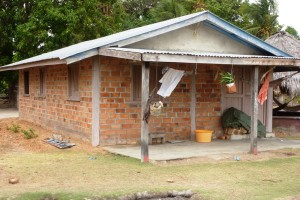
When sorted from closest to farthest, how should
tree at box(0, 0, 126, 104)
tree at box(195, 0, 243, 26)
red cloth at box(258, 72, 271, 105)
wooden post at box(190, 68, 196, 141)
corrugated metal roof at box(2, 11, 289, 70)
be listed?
corrugated metal roof at box(2, 11, 289, 70), red cloth at box(258, 72, 271, 105), wooden post at box(190, 68, 196, 141), tree at box(0, 0, 126, 104), tree at box(195, 0, 243, 26)

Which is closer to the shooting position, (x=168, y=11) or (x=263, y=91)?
(x=263, y=91)

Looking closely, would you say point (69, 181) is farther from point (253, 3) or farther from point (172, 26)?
point (253, 3)

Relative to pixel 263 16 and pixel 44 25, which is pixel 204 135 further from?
pixel 263 16

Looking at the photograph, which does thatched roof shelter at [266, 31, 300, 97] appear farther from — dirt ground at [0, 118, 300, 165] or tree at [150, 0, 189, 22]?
tree at [150, 0, 189, 22]

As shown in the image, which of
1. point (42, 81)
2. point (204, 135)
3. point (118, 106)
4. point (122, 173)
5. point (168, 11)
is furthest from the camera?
point (168, 11)

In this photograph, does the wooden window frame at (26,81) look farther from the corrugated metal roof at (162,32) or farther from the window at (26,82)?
the corrugated metal roof at (162,32)

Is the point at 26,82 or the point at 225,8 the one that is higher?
the point at 225,8

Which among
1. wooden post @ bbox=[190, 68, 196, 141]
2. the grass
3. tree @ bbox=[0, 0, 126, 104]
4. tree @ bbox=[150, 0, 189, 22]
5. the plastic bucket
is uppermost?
tree @ bbox=[150, 0, 189, 22]

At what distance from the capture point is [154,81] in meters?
12.0

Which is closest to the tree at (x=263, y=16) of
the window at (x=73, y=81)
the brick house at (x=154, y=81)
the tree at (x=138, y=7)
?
the tree at (x=138, y=7)

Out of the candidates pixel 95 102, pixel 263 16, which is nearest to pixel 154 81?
pixel 95 102

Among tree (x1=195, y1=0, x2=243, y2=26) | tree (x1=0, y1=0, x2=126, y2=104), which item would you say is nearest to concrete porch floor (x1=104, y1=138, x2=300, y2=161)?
tree (x1=0, y1=0, x2=126, y2=104)

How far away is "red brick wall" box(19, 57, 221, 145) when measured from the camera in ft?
37.1

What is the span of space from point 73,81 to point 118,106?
84.0 inches
